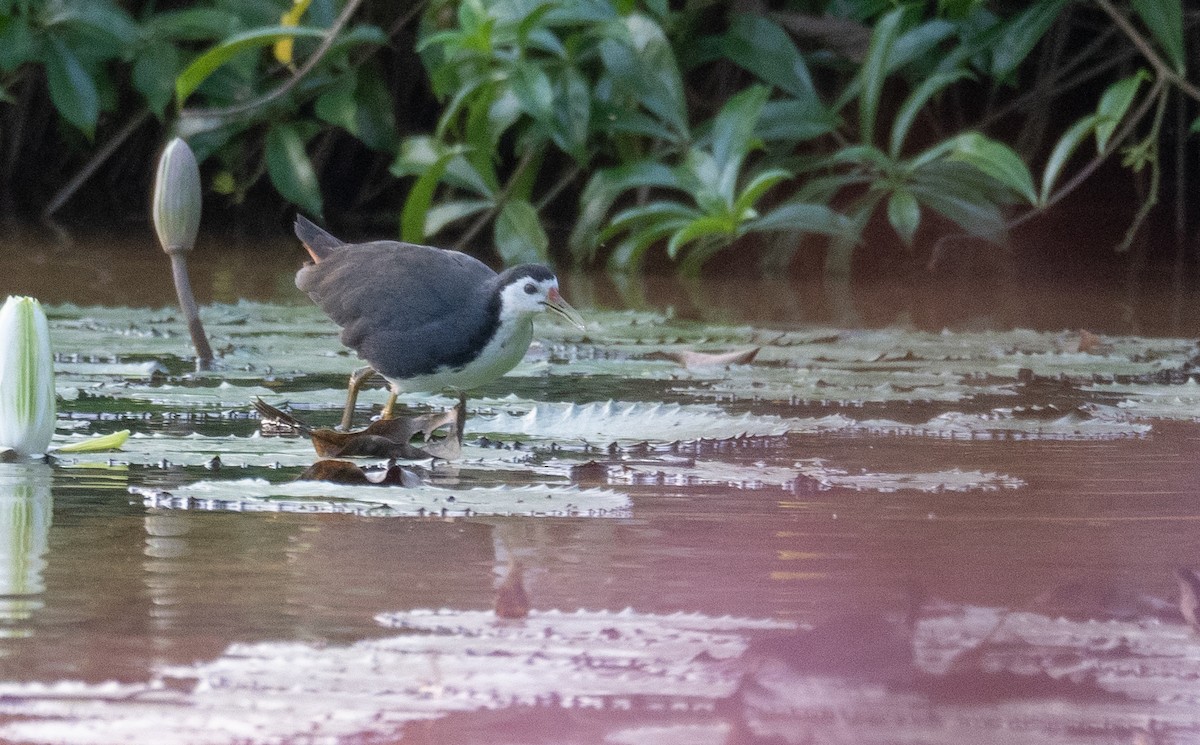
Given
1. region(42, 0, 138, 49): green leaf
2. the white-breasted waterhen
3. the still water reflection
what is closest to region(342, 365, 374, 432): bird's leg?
the white-breasted waterhen

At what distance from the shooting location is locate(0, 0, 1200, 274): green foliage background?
4316 millimetres

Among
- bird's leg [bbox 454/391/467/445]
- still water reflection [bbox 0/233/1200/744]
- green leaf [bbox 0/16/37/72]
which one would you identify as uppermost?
green leaf [bbox 0/16/37/72]

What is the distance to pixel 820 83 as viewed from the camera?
18.7ft

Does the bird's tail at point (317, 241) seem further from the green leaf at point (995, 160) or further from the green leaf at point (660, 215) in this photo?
the green leaf at point (995, 160)

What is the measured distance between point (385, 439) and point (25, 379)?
1.49 feet

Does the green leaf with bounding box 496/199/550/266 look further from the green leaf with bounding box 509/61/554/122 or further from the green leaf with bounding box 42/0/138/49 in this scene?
the green leaf with bounding box 42/0/138/49

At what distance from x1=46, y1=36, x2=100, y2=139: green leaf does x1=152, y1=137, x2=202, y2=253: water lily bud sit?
8.10 ft

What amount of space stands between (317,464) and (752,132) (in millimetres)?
2900

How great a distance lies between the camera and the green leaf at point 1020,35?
15.0ft

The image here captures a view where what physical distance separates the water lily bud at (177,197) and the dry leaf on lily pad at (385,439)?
0.77 m

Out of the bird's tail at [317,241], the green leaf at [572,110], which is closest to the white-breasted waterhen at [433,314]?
the bird's tail at [317,241]

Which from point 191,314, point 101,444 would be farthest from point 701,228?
point 101,444

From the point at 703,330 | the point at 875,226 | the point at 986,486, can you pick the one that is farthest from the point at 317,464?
the point at 875,226

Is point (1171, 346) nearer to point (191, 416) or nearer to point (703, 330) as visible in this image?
point (703, 330)
